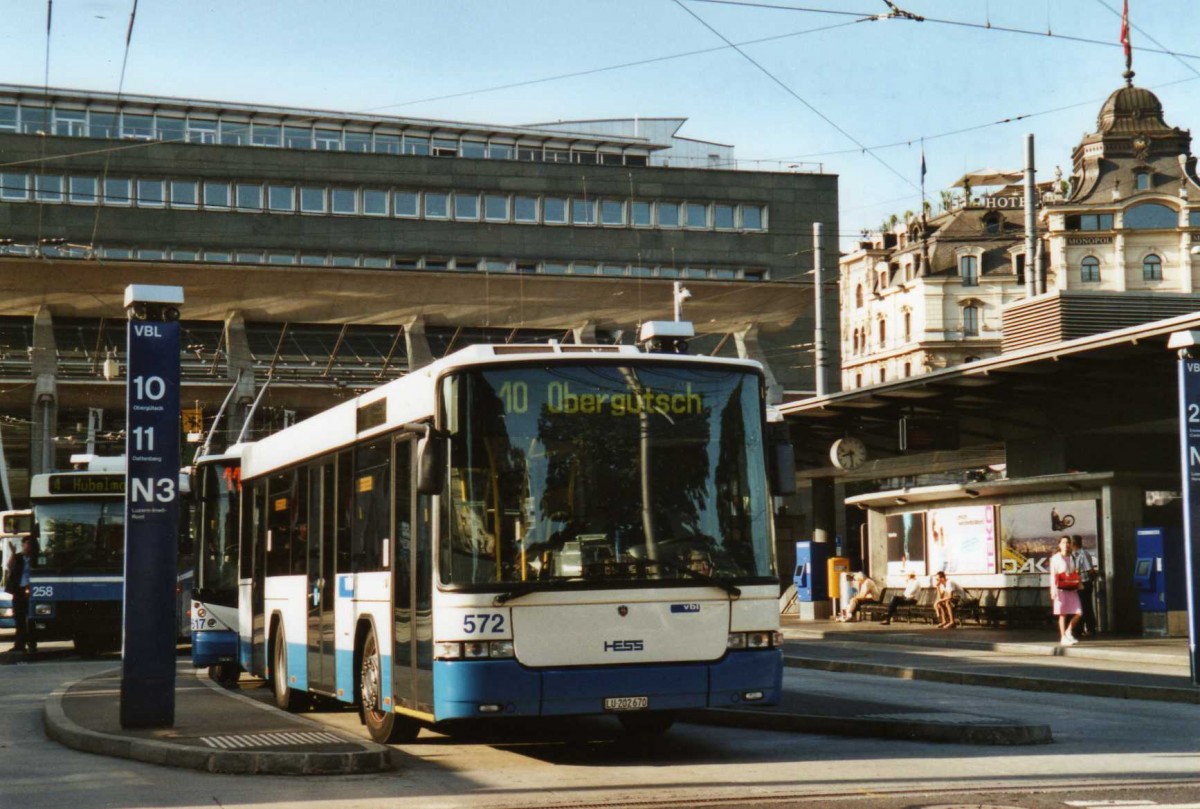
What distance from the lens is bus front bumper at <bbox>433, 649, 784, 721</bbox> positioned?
35.2 ft

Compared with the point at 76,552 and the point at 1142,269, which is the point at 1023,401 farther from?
the point at 1142,269

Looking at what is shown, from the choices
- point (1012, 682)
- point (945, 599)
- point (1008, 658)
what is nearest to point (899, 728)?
point (1012, 682)

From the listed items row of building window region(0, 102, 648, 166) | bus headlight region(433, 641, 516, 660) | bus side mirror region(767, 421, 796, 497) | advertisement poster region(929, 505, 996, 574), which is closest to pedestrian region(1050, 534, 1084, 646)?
advertisement poster region(929, 505, 996, 574)

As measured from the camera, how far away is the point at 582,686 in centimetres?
1087

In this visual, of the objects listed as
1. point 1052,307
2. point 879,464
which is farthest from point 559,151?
point 1052,307

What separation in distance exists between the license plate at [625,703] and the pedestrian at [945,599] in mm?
20107

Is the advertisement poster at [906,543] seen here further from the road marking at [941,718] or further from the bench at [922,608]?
the road marking at [941,718]

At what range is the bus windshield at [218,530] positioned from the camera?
18953 mm

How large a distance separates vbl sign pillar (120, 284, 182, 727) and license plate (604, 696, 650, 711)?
11.8ft

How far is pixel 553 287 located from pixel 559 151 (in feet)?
123

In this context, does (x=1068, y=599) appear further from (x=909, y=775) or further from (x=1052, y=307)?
(x=909, y=775)

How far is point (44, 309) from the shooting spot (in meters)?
39.8

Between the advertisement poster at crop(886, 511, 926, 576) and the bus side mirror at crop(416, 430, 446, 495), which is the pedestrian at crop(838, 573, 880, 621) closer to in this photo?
the advertisement poster at crop(886, 511, 926, 576)

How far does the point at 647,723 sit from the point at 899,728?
1839mm
